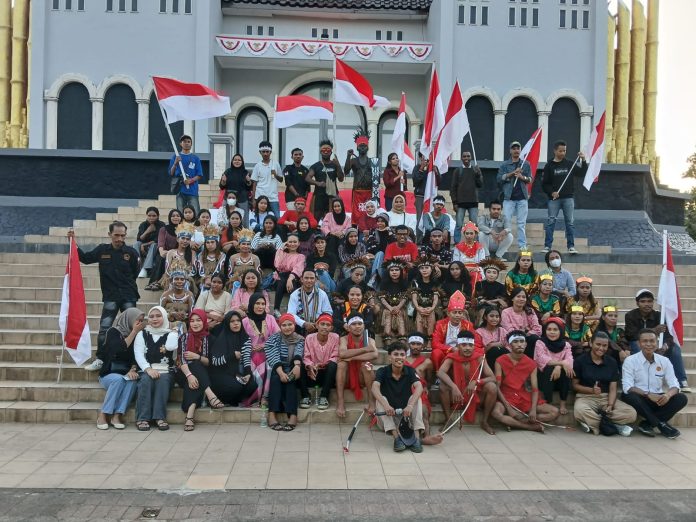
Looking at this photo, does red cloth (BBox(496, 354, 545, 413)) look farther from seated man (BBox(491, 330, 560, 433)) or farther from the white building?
the white building

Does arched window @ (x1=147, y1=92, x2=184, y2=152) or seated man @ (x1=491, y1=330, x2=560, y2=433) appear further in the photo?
arched window @ (x1=147, y1=92, x2=184, y2=152)

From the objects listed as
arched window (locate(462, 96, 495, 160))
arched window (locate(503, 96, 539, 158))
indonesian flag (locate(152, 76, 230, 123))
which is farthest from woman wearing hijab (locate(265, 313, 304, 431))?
arched window (locate(503, 96, 539, 158))

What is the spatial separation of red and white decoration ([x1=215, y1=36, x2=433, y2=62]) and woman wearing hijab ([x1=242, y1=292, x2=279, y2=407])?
14700 mm

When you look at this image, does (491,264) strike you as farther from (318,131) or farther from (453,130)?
(318,131)

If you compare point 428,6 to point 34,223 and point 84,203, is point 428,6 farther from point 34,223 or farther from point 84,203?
point 34,223

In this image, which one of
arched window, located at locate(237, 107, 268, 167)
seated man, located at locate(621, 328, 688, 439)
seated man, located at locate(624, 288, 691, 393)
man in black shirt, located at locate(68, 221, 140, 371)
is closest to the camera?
seated man, located at locate(621, 328, 688, 439)

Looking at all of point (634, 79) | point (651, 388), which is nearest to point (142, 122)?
point (651, 388)

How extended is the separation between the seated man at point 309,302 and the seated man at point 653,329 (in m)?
4.07

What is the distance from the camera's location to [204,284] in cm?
912

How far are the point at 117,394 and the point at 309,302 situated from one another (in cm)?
271

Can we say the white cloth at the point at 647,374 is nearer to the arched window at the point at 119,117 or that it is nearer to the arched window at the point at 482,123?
the arched window at the point at 482,123

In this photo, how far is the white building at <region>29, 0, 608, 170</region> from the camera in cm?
2033

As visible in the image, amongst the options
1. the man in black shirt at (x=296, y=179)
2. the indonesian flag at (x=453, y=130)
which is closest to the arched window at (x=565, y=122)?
the indonesian flag at (x=453, y=130)

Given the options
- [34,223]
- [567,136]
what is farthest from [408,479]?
[567,136]
